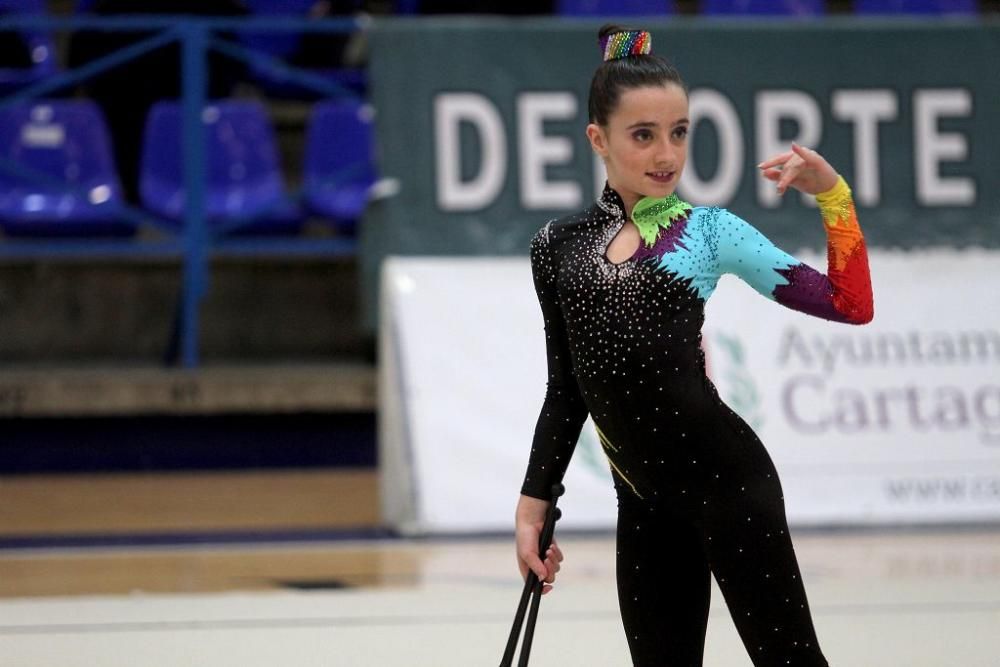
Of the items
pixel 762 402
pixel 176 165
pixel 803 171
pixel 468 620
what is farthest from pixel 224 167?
pixel 803 171

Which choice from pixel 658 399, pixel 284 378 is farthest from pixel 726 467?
pixel 284 378

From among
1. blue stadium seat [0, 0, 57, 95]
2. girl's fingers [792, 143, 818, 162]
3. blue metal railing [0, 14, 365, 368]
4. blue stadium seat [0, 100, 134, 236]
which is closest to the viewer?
girl's fingers [792, 143, 818, 162]

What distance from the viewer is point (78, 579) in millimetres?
5078

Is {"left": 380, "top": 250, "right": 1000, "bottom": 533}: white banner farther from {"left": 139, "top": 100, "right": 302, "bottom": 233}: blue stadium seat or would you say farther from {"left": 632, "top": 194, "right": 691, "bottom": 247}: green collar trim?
{"left": 632, "top": 194, "right": 691, "bottom": 247}: green collar trim

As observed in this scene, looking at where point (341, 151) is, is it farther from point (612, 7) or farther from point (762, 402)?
point (762, 402)

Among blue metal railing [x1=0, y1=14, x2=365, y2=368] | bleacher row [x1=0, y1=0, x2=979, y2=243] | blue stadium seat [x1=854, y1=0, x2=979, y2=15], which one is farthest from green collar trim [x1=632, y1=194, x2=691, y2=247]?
blue stadium seat [x1=854, y1=0, x2=979, y2=15]

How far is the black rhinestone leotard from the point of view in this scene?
2.47m

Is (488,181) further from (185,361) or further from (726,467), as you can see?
(726,467)

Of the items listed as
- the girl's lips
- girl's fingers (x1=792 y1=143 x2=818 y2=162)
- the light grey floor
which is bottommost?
the light grey floor

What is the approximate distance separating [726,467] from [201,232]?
496 centimetres

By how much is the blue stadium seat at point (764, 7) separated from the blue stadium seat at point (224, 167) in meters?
2.42

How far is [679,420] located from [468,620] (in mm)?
1966

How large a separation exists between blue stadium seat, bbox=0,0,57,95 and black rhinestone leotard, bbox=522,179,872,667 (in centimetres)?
585

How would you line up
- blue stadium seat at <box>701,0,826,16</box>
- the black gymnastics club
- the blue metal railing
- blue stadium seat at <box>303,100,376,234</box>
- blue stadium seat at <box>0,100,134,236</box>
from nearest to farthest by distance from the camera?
the black gymnastics club, the blue metal railing, blue stadium seat at <box>0,100,134,236</box>, blue stadium seat at <box>303,100,376,234</box>, blue stadium seat at <box>701,0,826,16</box>
